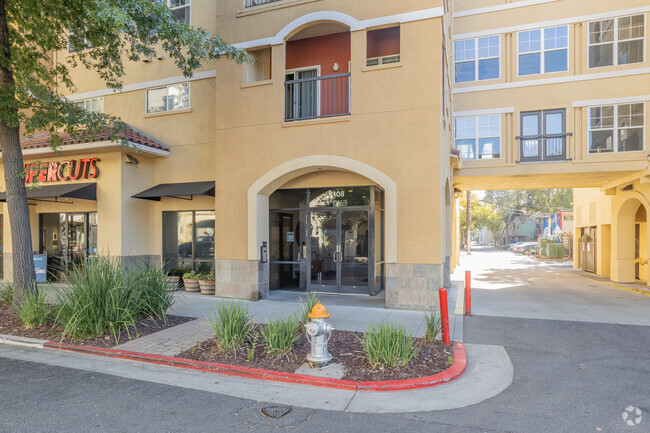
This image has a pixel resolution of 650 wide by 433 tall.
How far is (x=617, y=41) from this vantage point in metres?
13.6

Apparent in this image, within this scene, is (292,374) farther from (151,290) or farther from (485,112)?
(485,112)

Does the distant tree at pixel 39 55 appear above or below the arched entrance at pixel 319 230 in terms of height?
above

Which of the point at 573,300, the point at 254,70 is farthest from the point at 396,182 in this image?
the point at 573,300

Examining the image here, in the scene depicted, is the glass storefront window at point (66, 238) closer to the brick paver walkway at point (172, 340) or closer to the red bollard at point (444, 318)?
the brick paver walkway at point (172, 340)

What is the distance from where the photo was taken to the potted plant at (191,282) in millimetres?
12312

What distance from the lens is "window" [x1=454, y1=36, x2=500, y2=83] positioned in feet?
50.4

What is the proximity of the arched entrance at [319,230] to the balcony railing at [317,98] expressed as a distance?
5.56 ft

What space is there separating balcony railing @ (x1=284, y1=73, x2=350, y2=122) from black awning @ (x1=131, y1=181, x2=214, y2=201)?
10.9 ft

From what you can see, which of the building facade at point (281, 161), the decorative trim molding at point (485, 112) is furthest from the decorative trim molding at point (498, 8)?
the building facade at point (281, 161)

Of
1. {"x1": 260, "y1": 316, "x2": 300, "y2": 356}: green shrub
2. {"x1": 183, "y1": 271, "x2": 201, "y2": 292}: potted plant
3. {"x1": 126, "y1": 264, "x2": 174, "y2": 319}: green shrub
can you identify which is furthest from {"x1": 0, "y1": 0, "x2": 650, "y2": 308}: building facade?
{"x1": 260, "y1": 316, "x2": 300, "y2": 356}: green shrub

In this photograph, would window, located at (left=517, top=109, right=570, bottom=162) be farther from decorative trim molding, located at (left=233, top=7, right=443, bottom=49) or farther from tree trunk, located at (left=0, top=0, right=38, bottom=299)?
tree trunk, located at (left=0, top=0, right=38, bottom=299)

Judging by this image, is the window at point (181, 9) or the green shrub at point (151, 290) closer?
the green shrub at point (151, 290)

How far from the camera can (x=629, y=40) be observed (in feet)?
44.5

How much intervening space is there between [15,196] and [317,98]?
7.68m
